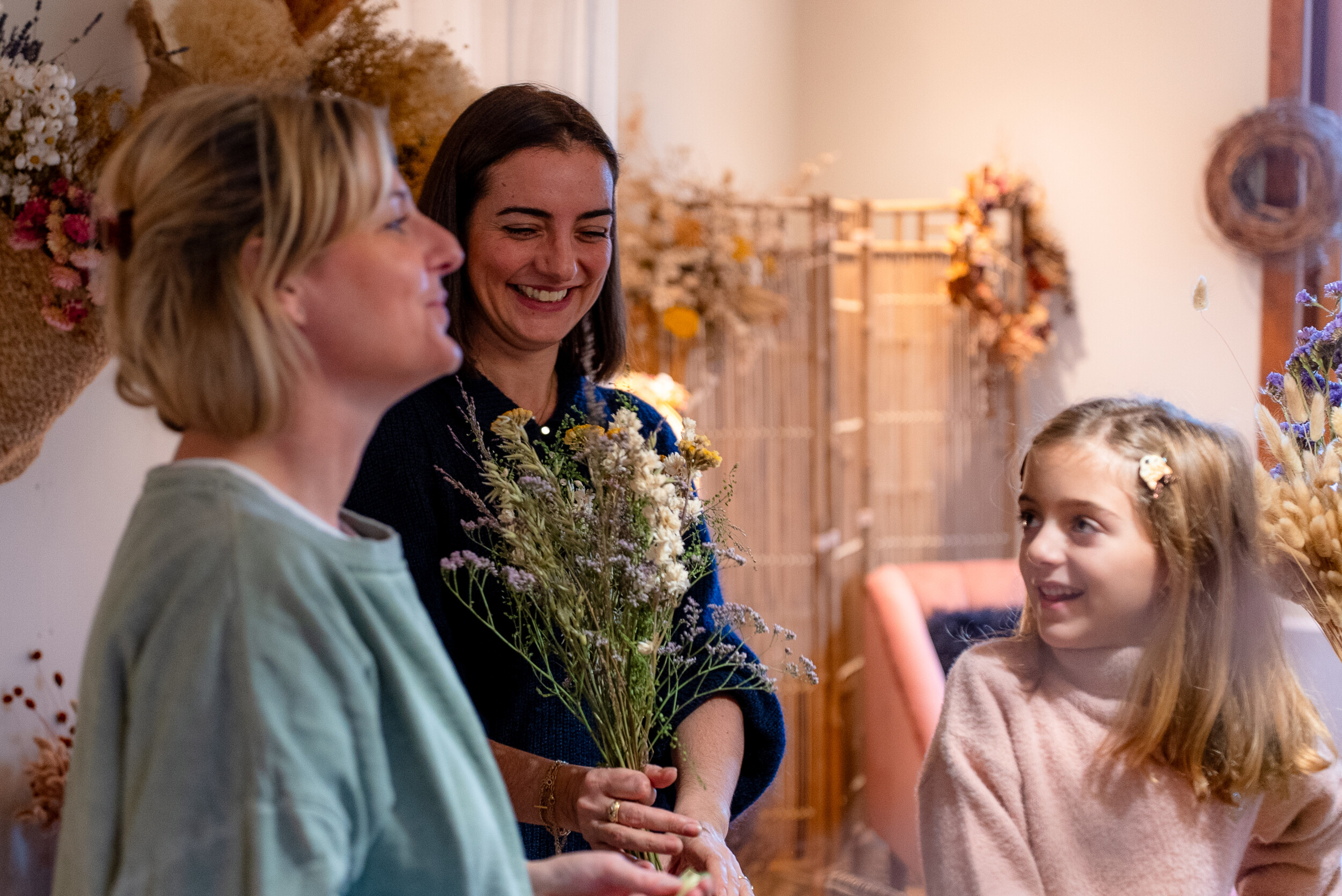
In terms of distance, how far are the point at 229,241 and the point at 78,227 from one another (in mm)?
978

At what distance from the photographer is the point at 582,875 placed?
81cm

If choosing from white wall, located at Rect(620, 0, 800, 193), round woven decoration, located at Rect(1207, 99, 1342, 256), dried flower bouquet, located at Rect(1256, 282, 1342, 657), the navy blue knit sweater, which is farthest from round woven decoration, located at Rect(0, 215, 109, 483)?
round woven decoration, located at Rect(1207, 99, 1342, 256)

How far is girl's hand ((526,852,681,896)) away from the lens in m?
0.81

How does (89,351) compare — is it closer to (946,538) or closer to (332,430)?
(332,430)

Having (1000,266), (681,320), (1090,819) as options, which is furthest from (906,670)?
(1090,819)

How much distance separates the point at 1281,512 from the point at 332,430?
3.22 ft

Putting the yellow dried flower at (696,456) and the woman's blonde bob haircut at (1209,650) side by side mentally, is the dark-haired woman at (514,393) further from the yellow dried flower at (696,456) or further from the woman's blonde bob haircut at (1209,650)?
the woman's blonde bob haircut at (1209,650)

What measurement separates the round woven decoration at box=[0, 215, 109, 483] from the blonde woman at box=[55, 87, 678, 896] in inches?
36.5

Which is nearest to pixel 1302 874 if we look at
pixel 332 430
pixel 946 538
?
pixel 332 430

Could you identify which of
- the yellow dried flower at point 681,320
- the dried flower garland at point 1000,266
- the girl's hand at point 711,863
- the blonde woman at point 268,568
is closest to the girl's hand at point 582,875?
the blonde woman at point 268,568

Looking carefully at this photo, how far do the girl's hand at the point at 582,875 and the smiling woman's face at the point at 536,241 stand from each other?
0.58m

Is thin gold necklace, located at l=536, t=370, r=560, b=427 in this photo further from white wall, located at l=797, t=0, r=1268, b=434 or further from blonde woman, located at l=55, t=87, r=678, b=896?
white wall, located at l=797, t=0, r=1268, b=434

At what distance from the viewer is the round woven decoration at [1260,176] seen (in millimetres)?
3406

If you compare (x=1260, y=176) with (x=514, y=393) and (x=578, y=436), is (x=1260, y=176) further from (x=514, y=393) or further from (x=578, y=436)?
(x=578, y=436)
